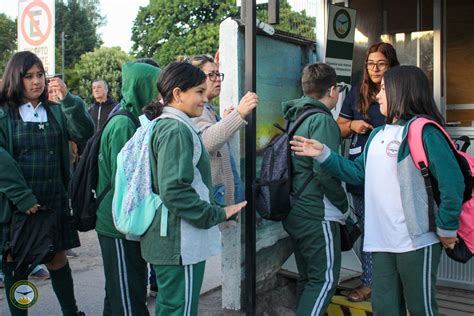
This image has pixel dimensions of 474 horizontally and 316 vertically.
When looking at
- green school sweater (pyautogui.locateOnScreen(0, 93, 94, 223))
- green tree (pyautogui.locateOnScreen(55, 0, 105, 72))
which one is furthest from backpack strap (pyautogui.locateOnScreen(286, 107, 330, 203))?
green tree (pyautogui.locateOnScreen(55, 0, 105, 72))

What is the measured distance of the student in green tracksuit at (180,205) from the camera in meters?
2.51

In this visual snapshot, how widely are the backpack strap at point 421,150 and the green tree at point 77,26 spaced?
177 feet

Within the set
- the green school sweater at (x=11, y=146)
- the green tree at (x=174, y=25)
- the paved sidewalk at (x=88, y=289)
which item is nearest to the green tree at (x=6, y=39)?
the green tree at (x=174, y=25)

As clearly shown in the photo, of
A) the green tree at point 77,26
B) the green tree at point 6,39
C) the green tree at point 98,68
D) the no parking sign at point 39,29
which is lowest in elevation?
the no parking sign at point 39,29

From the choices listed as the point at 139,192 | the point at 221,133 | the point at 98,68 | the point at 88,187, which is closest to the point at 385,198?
the point at 221,133

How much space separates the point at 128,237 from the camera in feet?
9.65

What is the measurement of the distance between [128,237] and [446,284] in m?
2.79

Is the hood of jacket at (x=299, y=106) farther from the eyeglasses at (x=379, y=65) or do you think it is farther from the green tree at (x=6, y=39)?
the green tree at (x=6, y=39)

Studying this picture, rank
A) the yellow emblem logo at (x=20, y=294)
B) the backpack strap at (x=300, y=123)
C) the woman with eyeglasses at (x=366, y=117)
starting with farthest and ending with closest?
the woman with eyeglasses at (x=366, y=117), the yellow emblem logo at (x=20, y=294), the backpack strap at (x=300, y=123)

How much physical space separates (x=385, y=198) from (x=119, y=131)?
58.9 inches

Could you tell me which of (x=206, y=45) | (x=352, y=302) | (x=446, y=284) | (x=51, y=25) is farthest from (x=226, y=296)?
(x=206, y=45)

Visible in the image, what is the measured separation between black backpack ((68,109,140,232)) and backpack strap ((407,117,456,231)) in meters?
1.53

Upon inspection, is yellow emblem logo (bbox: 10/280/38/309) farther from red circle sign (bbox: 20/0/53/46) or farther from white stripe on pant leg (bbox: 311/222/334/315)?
red circle sign (bbox: 20/0/53/46)

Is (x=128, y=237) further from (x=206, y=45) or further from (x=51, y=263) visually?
(x=206, y=45)
